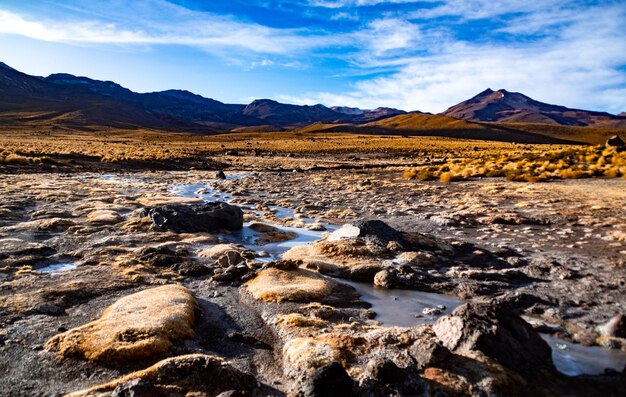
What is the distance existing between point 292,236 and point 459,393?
13.0 meters

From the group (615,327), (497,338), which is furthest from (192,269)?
(615,327)

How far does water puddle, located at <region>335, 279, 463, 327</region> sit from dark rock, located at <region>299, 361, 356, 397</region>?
3666mm

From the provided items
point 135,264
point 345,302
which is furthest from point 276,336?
point 135,264

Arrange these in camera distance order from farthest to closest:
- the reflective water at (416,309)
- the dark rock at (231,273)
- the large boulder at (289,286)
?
the dark rock at (231,273) < the large boulder at (289,286) < the reflective water at (416,309)

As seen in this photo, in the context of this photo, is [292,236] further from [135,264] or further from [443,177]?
[443,177]

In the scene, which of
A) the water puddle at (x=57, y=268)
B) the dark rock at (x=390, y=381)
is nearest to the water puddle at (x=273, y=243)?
the water puddle at (x=57, y=268)

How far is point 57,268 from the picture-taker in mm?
14070

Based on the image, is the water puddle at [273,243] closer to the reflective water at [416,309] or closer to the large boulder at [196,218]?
the reflective water at [416,309]

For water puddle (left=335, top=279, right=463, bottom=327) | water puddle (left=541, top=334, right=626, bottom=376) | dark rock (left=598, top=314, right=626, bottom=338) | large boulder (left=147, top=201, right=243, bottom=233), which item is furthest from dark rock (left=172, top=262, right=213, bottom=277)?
dark rock (left=598, top=314, right=626, bottom=338)

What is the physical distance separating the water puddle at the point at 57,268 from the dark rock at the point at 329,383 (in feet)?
34.8

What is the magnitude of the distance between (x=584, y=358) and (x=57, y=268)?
1487 centimetres

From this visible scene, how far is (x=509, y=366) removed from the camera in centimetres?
754

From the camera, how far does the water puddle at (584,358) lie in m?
7.75

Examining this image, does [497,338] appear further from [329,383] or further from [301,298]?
[301,298]
